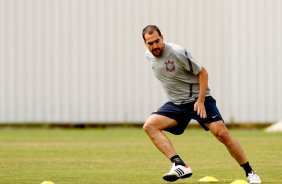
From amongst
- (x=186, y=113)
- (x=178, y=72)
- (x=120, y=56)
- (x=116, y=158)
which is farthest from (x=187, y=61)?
(x=120, y=56)

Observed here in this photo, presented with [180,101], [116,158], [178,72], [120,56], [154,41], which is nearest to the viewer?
[154,41]

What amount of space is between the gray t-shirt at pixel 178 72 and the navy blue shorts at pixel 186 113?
0.07 m

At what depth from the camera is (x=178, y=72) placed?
10.8 meters

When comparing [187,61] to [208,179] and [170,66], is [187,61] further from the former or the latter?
[208,179]

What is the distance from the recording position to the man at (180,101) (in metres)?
10.6

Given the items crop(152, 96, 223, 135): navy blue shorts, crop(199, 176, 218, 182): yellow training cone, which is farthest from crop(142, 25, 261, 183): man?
crop(199, 176, 218, 182): yellow training cone

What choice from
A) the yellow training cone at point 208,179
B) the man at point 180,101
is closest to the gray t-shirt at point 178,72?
the man at point 180,101

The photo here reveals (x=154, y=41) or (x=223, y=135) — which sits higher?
(x=154, y=41)

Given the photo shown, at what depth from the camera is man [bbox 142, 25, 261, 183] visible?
34.9 ft

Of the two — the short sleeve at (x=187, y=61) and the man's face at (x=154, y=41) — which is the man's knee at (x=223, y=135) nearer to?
the short sleeve at (x=187, y=61)

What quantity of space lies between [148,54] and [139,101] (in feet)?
50.9

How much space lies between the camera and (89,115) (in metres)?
26.2

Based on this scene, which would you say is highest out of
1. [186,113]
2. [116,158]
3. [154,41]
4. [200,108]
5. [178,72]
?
[154,41]

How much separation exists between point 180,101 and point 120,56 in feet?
51.5
